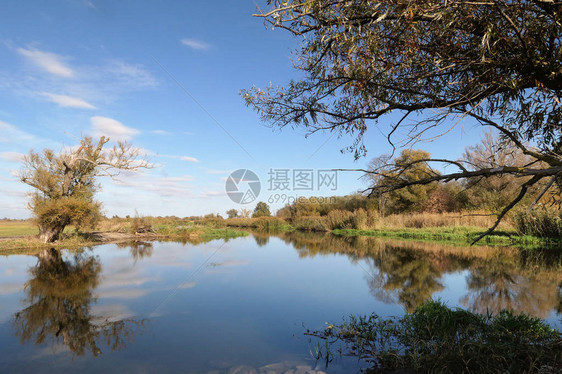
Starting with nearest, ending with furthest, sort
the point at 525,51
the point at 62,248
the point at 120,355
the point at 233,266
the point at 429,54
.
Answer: the point at 525,51 → the point at 429,54 → the point at 120,355 → the point at 233,266 → the point at 62,248

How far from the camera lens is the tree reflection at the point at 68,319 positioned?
4.28m

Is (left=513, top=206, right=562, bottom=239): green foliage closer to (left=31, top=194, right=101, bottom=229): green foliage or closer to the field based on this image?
(left=31, top=194, right=101, bottom=229): green foliage

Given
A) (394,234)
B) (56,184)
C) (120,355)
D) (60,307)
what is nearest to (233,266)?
(60,307)

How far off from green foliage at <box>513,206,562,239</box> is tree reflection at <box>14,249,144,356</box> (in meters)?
17.7

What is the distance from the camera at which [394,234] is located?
21719mm

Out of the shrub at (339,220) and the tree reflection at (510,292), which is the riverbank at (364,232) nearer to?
the shrub at (339,220)

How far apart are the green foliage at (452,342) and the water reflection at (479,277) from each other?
2.36 feet

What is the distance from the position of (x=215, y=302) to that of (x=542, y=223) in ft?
55.0

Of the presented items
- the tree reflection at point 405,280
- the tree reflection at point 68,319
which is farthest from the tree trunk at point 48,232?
the tree reflection at point 405,280

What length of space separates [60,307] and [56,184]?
12705 mm

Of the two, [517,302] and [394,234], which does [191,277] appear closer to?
[517,302]

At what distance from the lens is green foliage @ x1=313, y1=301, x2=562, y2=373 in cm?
299

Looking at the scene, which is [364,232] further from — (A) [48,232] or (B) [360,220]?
(A) [48,232]

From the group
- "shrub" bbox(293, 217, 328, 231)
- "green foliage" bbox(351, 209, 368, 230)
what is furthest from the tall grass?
"green foliage" bbox(351, 209, 368, 230)
